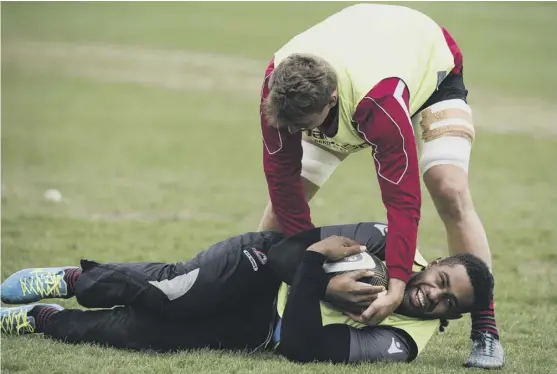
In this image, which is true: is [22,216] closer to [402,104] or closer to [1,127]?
[402,104]

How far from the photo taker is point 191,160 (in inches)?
577

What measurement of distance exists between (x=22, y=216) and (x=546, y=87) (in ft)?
56.1

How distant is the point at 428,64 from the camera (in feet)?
19.9

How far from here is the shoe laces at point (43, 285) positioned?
19.6 ft

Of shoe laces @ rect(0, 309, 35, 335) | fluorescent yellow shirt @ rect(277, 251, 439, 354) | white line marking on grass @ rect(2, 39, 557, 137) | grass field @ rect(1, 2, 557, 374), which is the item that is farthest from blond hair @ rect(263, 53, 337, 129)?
white line marking on grass @ rect(2, 39, 557, 137)

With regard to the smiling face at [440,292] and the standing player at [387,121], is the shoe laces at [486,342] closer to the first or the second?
the standing player at [387,121]

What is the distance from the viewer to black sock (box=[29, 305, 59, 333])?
19.5ft

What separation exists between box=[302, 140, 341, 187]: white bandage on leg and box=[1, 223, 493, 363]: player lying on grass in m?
0.90

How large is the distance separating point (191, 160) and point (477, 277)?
375 inches

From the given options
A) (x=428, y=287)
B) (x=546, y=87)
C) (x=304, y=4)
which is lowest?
(x=428, y=287)

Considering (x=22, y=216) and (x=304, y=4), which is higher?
(x=304, y=4)

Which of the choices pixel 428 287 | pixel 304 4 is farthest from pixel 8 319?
pixel 304 4

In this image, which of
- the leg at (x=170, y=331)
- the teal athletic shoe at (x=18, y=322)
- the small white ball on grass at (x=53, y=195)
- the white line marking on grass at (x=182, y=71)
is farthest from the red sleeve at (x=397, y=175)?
the white line marking on grass at (x=182, y=71)

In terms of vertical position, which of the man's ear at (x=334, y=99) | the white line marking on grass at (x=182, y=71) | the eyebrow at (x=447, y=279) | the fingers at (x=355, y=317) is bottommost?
the fingers at (x=355, y=317)
